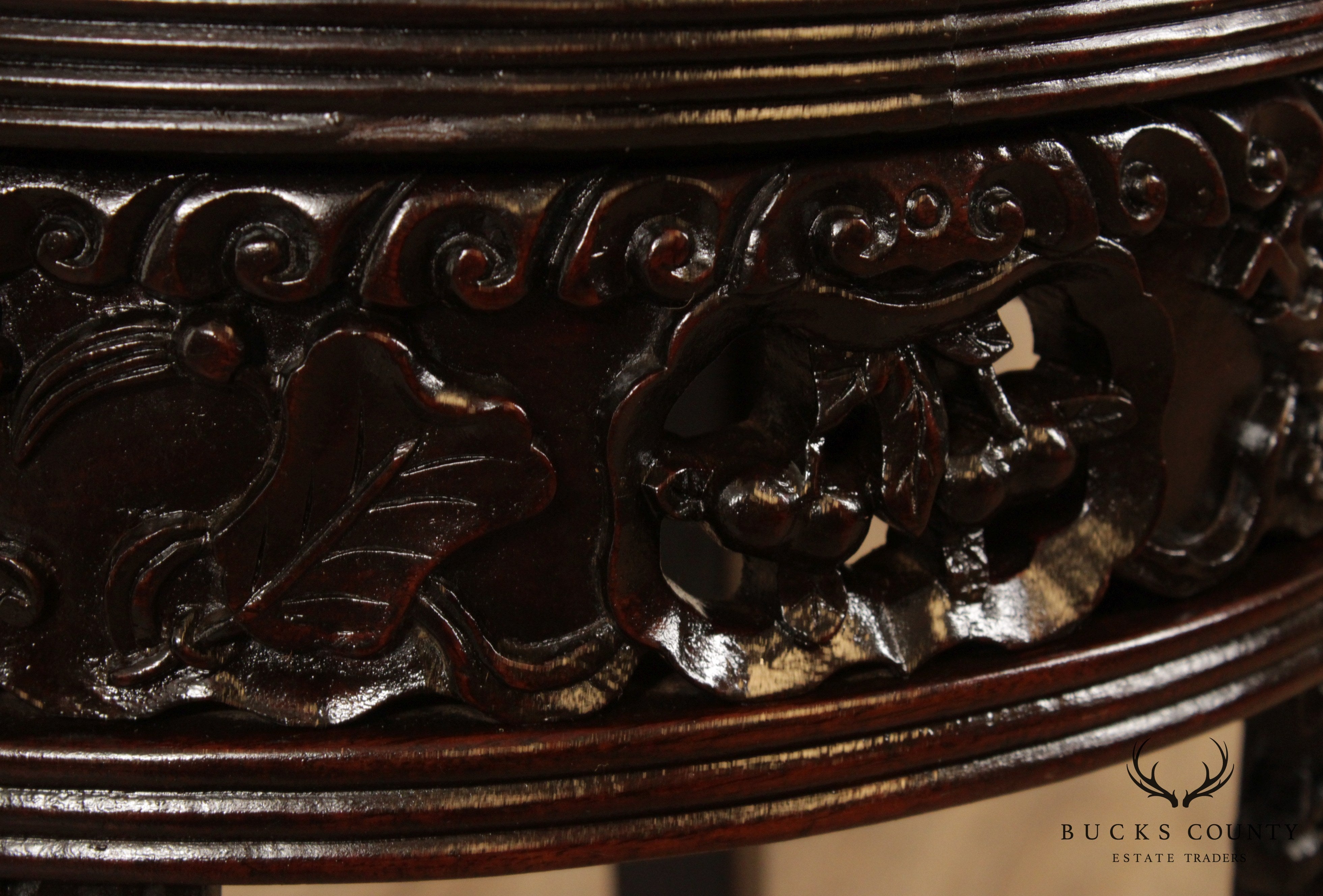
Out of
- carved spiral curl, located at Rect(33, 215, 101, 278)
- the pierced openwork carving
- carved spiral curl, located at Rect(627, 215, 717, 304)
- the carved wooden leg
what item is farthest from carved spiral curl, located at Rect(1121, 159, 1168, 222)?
the carved wooden leg

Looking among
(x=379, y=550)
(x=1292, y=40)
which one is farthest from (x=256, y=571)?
(x=1292, y=40)

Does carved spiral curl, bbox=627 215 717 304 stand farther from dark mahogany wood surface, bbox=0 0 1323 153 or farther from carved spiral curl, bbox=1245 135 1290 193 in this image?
carved spiral curl, bbox=1245 135 1290 193

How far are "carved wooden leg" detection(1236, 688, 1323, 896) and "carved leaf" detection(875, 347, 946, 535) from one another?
410 millimetres

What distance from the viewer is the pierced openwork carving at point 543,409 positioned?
36 cm

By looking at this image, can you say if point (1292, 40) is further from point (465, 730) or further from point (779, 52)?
point (465, 730)

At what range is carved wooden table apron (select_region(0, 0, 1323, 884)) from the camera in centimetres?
35

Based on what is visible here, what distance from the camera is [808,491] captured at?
405 mm

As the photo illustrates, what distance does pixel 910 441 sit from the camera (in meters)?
0.41

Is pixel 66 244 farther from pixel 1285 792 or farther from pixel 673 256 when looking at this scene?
pixel 1285 792

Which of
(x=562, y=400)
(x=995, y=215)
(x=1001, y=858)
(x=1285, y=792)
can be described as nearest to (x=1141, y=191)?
(x=995, y=215)

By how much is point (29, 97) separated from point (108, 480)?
10 cm

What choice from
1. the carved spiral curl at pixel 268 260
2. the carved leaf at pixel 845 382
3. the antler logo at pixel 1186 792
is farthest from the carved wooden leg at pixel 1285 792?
the carved spiral curl at pixel 268 260

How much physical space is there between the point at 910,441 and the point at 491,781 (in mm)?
148

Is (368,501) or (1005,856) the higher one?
(368,501)
